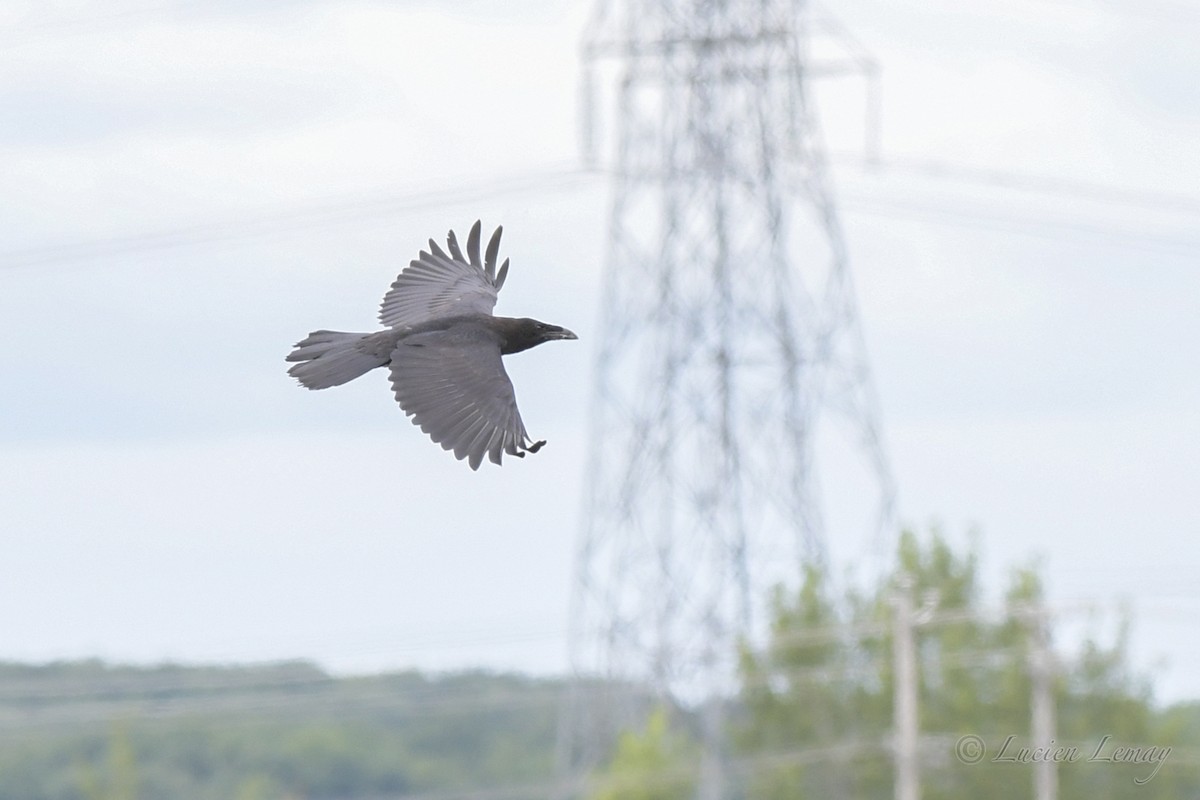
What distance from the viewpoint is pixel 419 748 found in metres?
34.8

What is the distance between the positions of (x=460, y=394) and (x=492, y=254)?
2.09 metres

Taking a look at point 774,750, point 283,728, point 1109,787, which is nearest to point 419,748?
point 283,728

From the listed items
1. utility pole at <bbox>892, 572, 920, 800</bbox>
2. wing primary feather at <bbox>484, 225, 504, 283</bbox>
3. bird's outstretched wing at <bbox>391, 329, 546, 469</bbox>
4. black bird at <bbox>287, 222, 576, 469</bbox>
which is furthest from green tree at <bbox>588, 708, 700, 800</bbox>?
bird's outstretched wing at <bbox>391, 329, 546, 469</bbox>

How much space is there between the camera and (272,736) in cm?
3444

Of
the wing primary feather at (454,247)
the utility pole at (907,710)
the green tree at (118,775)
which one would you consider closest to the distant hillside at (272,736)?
the green tree at (118,775)

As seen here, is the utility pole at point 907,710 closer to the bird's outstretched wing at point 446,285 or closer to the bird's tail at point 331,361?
the bird's outstretched wing at point 446,285

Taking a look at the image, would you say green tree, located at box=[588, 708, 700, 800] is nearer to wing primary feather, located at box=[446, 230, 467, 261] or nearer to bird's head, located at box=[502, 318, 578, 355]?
wing primary feather, located at box=[446, 230, 467, 261]

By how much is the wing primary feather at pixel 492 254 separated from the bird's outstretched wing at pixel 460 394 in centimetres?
144

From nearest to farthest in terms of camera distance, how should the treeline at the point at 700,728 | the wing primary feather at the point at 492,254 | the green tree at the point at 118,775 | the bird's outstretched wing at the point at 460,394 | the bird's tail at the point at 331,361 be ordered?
1. the bird's outstretched wing at the point at 460,394
2. the bird's tail at the point at 331,361
3. the wing primary feather at the point at 492,254
4. the green tree at the point at 118,775
5. the treeline at the point at 700,728

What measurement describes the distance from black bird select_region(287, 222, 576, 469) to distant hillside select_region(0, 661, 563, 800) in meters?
14.4

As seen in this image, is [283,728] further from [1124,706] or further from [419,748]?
[1124,706]

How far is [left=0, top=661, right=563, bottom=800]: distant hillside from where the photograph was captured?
27.5 metres

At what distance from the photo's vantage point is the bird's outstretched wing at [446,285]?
11.0m

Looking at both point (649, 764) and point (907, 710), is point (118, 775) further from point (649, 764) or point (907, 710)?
point (649, 764)
